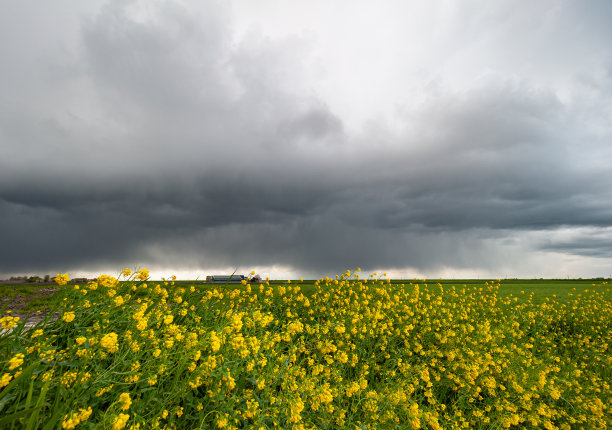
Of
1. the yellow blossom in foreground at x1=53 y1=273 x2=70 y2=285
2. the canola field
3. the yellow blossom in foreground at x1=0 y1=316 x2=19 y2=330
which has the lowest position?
the canola field

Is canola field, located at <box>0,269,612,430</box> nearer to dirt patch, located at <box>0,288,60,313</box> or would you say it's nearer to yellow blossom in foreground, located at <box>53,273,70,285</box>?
yellow blossom in foreground, located at <box>53,273,70,285</box>

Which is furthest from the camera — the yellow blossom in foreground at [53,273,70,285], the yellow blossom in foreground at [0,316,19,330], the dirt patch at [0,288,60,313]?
the dirt patch at [0,288,60,313]

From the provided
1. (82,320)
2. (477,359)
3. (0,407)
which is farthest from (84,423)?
(477,359)

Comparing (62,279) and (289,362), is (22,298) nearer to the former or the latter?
(62,279)

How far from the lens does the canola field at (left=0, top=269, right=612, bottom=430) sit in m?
3.69

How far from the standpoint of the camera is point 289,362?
5.71 m

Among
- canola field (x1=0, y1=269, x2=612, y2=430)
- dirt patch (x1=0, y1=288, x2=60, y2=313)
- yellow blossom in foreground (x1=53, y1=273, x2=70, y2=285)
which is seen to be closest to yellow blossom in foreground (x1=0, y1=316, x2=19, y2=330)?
canola field (x1=0, y1=269, x2=612, y2=430)

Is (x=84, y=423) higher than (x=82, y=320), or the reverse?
(x=82, y=320)

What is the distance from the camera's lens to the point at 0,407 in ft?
10.2

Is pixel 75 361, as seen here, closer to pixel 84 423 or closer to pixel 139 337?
pixel 139 337

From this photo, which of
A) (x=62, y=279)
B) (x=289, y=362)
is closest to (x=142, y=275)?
(x=62, y=279)

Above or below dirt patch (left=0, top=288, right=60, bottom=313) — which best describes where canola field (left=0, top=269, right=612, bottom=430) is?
below

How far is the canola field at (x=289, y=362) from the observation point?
3.69 meters

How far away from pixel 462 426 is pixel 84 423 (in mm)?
6023
